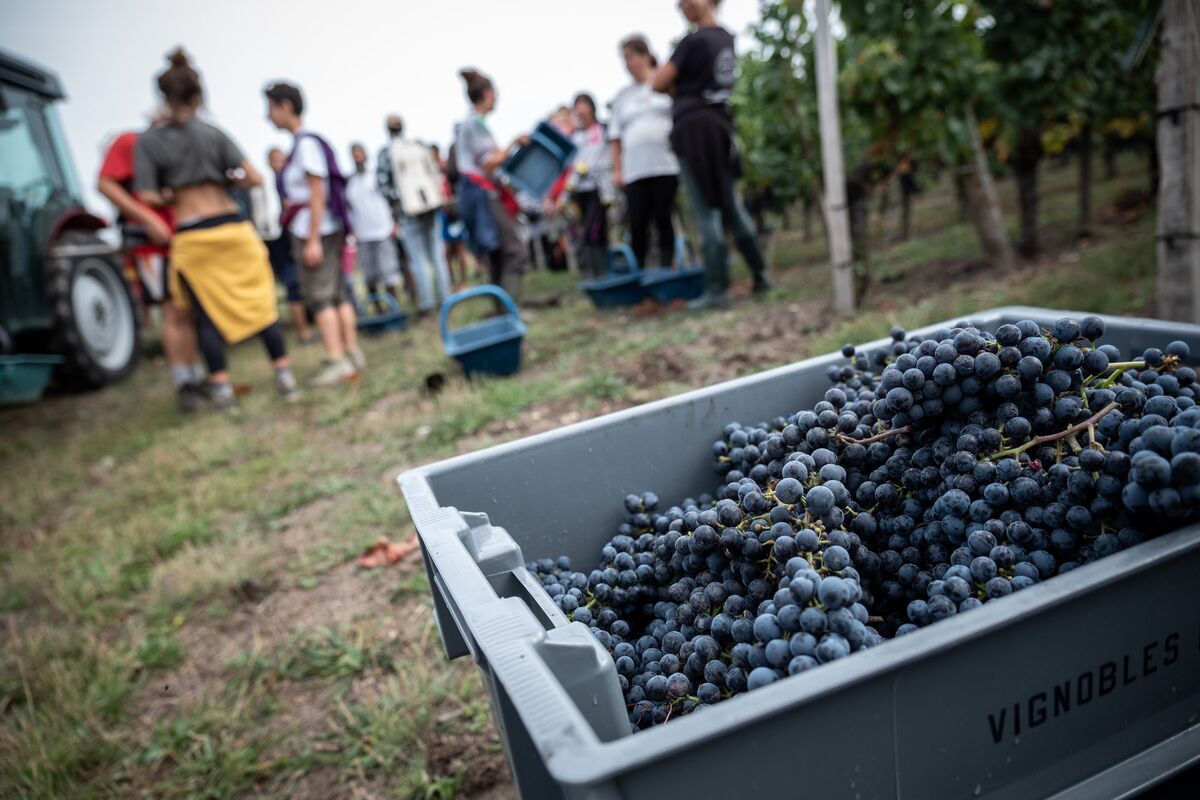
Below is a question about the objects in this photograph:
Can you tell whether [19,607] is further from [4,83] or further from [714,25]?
[4,83]

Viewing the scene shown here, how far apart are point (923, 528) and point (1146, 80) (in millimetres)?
6932

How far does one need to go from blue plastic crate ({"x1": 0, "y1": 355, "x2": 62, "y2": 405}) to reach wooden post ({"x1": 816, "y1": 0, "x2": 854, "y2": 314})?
5700 millimetres

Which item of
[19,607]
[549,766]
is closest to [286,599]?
[19,607]

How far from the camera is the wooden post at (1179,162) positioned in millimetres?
2588

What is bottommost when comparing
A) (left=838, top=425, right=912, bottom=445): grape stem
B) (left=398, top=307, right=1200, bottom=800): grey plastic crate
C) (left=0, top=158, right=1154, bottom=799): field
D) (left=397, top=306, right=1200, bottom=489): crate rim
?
(left=0, top=158, right=1154, bottom=799): field

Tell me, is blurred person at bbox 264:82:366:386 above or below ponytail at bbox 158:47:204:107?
below

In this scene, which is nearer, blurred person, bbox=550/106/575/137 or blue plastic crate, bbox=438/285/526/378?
blue plastic crate, bbox=438/285/526/378

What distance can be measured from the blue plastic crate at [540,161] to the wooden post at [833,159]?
282 centimetres

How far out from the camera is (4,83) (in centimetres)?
670

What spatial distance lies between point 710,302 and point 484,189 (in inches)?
82.7

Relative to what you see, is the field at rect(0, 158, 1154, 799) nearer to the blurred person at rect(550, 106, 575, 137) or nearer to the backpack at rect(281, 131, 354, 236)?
the backpack at rect(281, 131, 354, 236)

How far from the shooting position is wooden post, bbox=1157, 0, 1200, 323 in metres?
2.59

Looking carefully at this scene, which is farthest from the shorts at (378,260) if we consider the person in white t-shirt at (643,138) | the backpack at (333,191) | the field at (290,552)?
the person in white t-shirt at (643,138)

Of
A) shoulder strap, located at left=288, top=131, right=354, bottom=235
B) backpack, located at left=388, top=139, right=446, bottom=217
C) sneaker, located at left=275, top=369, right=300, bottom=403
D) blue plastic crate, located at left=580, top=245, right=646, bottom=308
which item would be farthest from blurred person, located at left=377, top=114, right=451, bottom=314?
sneaker, located at left=275, top=369, right=300, bottom=403
